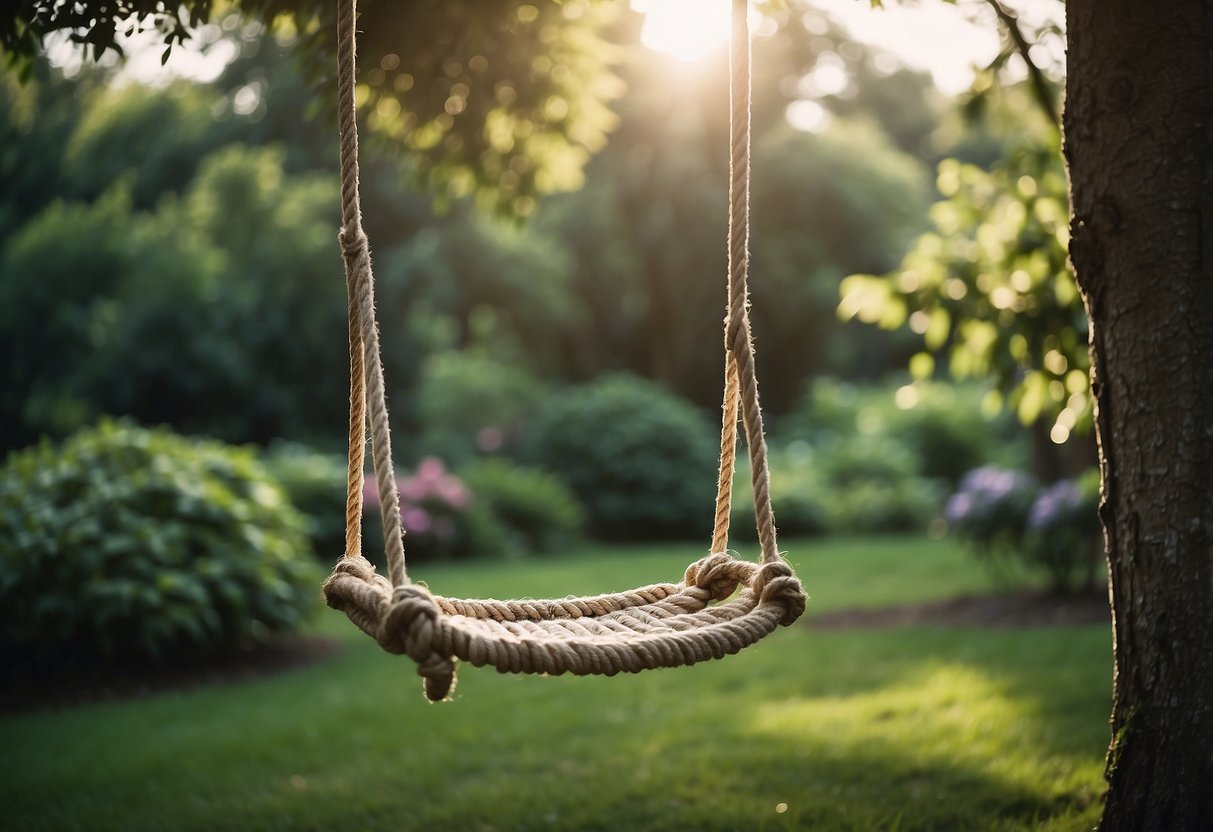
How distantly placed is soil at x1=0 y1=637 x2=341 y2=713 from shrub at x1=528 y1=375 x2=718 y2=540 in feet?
19.8

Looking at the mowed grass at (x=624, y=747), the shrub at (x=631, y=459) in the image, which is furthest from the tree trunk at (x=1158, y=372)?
the shrub at (x=631, y=459)

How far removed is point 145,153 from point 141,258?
251 centimetres

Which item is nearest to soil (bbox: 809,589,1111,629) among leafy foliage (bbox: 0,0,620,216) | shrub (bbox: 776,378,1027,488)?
leafy foliage (bbox: 0,0,620,216)

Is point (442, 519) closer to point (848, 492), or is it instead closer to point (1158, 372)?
point (848, 492)

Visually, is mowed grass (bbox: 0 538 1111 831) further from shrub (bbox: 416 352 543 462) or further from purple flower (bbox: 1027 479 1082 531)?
shrub (bbox: 416 352 543 462)

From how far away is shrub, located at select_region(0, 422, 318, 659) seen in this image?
4.62 m

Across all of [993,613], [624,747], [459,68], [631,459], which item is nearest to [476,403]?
[631,459]

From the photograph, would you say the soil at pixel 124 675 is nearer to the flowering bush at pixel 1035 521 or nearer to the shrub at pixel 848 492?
the flowering bush at pixel 1035 521

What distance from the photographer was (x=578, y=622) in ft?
6.60

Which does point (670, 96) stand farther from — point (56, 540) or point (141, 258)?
point (56, 540)

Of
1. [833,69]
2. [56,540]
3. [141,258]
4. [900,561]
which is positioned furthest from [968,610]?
[833,69]

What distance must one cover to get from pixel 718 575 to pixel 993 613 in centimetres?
422

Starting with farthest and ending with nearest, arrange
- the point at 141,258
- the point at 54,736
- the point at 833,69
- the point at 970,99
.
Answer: the point at 833,69 → the point at 141,258 → the point at 54,736 → the point at 970,99

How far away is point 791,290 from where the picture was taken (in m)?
17.8
